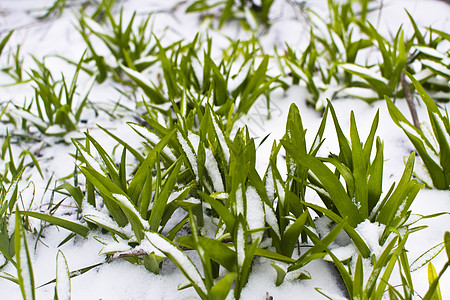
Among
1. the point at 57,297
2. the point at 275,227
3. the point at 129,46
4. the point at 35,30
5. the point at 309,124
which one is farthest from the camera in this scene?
the point at 35,30

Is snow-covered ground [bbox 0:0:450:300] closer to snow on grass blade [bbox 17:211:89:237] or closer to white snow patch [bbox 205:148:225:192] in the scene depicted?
snow on grass blade [bbox 17:211:89:237]

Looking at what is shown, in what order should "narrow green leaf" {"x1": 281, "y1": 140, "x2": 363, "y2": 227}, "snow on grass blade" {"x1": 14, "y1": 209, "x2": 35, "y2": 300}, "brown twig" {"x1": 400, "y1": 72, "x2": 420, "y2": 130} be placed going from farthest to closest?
"brown twig" {"x1": 400, "y1": 72, "x2": 420, "y2": 130}, "narrow green leaf" {"x1": 281, "y1": 140, "x2": 363, "y2": 227}, "snow on grass blade" {"x1": 14, "y1": 209, "x2": 35, "y2": 300}

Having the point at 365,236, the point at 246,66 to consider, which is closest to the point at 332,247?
the point at 365,236

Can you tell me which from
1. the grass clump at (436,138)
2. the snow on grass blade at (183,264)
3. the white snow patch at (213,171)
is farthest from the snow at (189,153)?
the grass clump at (436,138)

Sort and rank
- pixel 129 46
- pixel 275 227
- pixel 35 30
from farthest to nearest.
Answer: pixel 35 30, pixel 129 46, pixel 275 227

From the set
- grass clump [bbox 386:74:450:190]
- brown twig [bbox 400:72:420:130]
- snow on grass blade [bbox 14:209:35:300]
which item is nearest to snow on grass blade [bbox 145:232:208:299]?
snow on grass blade [bbox 14:209:35:300]

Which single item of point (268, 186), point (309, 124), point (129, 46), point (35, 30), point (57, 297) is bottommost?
point (57, 297)

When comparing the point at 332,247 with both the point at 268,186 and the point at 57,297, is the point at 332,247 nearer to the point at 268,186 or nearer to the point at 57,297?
the point at 268,186
